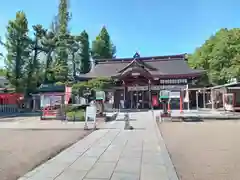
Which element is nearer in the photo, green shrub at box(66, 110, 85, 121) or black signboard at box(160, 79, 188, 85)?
green shrub at box(66, 110, 85, 121)

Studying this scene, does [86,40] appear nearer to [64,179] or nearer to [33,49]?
[33,49]

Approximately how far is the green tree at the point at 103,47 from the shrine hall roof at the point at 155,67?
35.6 ft

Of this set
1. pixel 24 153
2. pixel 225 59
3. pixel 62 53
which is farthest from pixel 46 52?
pixel 24 153

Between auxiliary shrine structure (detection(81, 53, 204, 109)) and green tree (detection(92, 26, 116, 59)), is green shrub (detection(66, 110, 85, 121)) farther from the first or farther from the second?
green tree (detection(92, 26, 116, 59))

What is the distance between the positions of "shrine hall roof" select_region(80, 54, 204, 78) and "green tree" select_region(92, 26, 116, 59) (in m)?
10.8

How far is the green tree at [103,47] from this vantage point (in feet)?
157

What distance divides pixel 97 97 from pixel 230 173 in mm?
13246

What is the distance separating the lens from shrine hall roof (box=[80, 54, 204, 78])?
3072cm

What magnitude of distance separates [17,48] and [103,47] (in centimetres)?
1949

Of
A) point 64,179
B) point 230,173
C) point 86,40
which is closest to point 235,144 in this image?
point 230,173

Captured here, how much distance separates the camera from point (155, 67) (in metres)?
34.0

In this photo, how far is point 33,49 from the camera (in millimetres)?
34844

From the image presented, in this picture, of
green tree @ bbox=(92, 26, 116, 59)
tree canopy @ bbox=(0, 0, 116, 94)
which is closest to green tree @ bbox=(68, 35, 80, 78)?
tree canopy @ bbox=(0, 0, 116, 94)

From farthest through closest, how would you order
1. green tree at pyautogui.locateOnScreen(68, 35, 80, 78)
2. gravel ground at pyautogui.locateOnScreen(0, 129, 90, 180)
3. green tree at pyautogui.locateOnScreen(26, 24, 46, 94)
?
green tree at pyautogui.locateOnScreen(68, 35, 80, 78) → green tree at pyautogui.locateOnScreen(26, 24, 46, 94) → gravel ground at pyautogui.locateOnScreen(0, 129, 90, 180)
